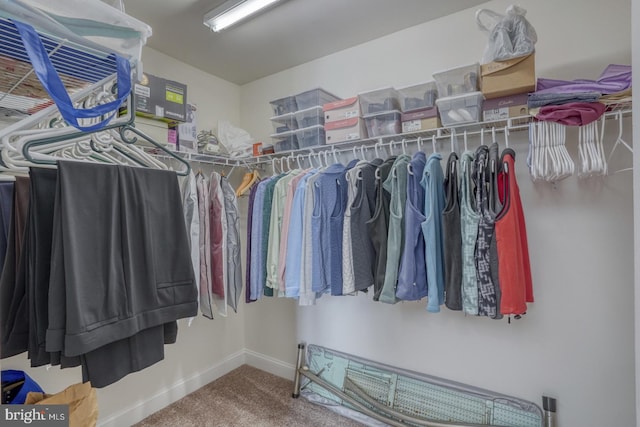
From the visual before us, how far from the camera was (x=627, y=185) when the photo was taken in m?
1.51

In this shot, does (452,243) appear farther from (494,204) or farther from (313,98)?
(313,98)

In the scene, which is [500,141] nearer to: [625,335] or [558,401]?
[625,335]

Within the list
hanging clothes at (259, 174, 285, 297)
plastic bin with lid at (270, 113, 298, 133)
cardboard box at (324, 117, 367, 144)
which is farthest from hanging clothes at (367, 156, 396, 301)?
plastic bin with lid at (270, 113, 298, 133)

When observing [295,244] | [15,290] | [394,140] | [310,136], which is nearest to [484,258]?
[394,140]

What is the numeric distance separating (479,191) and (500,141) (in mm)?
549

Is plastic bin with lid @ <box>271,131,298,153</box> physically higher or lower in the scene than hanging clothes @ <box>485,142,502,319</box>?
higher

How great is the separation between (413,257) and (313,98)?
121cm

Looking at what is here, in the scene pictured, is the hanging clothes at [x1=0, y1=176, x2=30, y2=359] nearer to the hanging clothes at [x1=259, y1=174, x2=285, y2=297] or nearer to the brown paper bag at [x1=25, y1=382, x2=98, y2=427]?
the brown paper bag at [x1=25, y1=382, x2=98, y2=427]

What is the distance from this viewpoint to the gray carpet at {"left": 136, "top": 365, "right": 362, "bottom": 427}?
2090 millimetres

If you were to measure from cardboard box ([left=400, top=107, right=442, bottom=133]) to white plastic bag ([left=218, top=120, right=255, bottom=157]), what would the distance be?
1.26 metres

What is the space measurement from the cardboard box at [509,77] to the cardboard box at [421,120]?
0.26 metres

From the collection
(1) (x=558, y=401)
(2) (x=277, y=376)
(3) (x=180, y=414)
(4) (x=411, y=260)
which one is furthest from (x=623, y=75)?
(3) (x=180, y=414)

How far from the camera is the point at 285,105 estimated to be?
86.3 inches

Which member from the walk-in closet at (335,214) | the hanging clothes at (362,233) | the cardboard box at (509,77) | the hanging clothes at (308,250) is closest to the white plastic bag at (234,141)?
the walk-in closet at (335,214)
